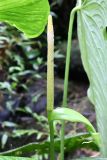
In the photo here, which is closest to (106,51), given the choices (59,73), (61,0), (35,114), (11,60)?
(35,114)

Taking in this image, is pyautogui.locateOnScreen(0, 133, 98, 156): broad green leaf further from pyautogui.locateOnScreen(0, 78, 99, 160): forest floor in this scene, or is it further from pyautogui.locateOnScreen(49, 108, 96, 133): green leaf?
pyautogui.locateOnScreen(0, 78, 99, 160): forest floor

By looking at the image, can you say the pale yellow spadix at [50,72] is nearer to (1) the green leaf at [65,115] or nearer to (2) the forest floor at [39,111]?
(1) the green leaf at [65,115]

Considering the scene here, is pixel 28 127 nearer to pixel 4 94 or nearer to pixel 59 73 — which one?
pixel 4 94

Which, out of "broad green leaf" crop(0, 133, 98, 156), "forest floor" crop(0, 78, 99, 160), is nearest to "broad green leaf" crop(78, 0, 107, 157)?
"broad green leaf" crop(0, 133, 98, 156)

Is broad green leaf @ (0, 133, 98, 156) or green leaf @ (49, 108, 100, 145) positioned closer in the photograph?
green leaf @ (49, 108, 100, 145)

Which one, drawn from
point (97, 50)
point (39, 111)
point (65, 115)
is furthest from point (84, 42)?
point (39, 111)

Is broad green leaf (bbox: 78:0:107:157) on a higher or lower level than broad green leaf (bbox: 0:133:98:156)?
higher

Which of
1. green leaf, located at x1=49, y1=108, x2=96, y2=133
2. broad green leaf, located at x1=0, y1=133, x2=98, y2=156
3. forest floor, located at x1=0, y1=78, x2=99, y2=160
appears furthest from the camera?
forest floor, located at x1=0, y1=78, x2=99, y2=160

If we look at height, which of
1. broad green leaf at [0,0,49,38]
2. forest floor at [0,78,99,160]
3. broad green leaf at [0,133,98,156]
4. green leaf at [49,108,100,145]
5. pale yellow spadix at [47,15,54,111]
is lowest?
forest floor at [0,78,99,160]
